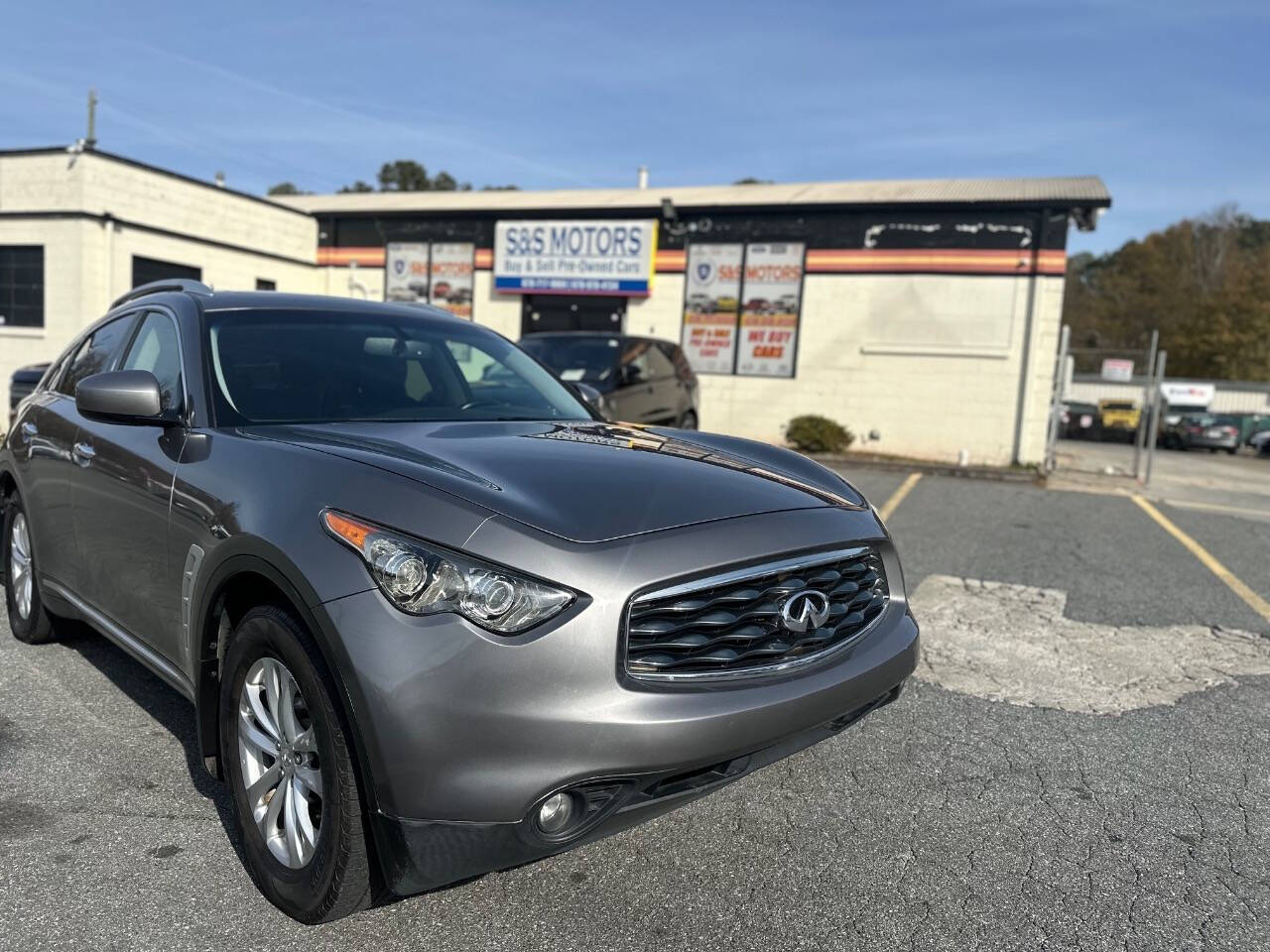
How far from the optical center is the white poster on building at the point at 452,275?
64.6 ft

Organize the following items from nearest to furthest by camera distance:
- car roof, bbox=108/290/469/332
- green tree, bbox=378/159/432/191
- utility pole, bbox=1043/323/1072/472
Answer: car roof, bbox=108/290/469/332, utility pole, bbox=1043/323/1072/472, green tree, bbox=378/159/432/191

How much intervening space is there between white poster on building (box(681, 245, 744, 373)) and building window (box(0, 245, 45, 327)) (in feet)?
Result: 37.6

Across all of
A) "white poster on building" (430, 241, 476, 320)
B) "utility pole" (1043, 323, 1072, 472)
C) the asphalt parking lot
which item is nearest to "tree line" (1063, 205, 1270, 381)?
"utility pole" (1043, 323, 1072, 472)

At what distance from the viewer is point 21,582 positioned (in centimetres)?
437

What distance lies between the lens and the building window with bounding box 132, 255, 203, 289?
56.4ft

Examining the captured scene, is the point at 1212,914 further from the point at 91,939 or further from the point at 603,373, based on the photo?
the point at 603,373

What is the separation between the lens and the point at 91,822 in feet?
9.23

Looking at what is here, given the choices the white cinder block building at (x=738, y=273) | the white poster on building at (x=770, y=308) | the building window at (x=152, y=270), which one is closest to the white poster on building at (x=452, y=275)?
the white cinder block building at (x=738, y=273)

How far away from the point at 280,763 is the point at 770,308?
16.0 m

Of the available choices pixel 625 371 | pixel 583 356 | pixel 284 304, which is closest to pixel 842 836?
pixel 284 304

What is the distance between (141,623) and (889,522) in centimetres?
711

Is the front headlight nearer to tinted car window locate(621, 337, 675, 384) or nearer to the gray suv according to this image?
the gray suv

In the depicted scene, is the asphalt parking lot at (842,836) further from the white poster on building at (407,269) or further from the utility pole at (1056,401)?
the white poster on building at (407,269)

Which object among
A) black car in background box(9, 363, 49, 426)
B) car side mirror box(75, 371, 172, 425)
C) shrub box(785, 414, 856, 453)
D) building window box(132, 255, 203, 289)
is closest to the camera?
car side mirror box(75, 371, 172, 425)
